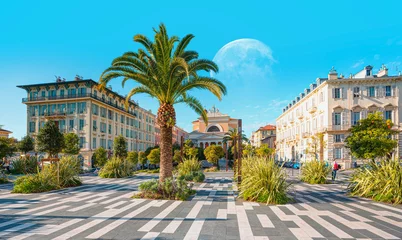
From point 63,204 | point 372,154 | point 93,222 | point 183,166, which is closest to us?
point 93,222

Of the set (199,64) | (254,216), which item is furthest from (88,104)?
(254,216)

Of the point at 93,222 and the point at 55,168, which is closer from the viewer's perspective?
the point at 93,222

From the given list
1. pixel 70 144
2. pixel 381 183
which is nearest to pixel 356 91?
pixel 381 183

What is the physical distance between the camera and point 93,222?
829 centimetres

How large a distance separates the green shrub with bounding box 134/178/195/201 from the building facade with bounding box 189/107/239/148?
65.4 meters

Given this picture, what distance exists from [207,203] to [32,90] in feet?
169

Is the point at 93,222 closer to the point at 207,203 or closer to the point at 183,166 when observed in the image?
the point at 207,203

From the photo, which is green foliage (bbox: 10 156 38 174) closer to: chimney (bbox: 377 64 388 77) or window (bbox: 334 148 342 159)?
window (bbox: 334 148 342 159)

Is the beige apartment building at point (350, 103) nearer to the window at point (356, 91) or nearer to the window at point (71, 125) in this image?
the window at point (356, 91)

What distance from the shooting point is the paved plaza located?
23.3 feet

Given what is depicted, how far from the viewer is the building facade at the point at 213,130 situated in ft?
267

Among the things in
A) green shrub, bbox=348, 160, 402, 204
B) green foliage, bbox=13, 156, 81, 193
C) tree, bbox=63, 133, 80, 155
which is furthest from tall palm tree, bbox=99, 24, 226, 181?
tree, bbox=63, 133, 80, 155

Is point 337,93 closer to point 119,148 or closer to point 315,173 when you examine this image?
point 315,173

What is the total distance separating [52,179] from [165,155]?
8175mm
